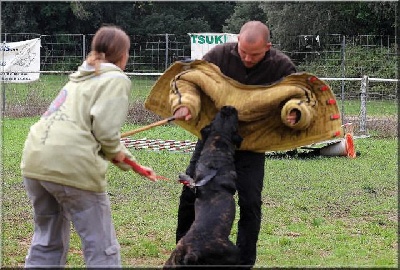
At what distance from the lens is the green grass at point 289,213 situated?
564 centimetres

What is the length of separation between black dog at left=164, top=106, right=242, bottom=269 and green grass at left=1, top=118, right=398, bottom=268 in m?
1.12

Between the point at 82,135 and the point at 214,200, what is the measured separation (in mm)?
1026

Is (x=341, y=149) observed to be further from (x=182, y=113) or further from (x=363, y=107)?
(x=182, y=113)

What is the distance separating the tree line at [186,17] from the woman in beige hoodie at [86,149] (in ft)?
66.3

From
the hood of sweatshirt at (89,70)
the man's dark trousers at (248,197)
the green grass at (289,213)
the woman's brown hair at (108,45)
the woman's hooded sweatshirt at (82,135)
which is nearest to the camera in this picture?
the woman's hooded sweatshirt at (82,135)

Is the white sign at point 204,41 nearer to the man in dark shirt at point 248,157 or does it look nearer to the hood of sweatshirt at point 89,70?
the man in dark shirt at point 248,157

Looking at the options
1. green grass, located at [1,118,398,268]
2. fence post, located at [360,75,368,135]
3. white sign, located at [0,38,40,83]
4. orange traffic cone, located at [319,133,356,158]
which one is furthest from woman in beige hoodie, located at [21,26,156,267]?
white sign, located at [0,38,40,83]

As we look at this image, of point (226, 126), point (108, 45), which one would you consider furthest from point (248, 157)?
point (108, 45)

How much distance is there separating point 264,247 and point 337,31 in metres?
21.1

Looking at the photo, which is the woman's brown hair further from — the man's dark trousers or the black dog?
the man's dark trousers

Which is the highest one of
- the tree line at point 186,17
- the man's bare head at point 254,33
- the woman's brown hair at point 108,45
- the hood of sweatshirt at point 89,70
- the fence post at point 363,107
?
the tree line at point 186,17

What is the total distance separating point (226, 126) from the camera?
4574 mm

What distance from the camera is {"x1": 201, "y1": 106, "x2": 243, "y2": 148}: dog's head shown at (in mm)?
4566

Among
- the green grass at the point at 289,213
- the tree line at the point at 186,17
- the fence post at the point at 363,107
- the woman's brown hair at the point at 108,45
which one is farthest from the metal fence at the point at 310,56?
the woman's brown hair at the point at 108,45
